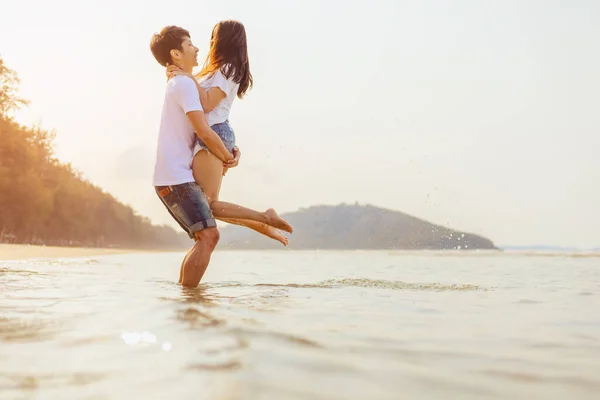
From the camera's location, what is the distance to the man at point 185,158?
4.72 meters

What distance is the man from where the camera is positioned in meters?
4.72

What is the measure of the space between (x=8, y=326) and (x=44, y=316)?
307 millimetres

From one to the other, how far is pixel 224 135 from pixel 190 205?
64 centimetres

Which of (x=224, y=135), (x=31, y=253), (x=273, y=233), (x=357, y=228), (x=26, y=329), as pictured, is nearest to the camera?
(x=26, y=329)

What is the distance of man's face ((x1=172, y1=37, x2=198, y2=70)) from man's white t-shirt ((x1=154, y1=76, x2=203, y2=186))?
24 cm

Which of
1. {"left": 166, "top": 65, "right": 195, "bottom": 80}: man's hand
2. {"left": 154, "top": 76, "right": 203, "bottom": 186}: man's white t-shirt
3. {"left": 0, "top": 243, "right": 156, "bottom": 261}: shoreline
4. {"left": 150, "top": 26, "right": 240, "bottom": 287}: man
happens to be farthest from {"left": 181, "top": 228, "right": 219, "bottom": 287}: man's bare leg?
{"left": 0, "top": 243, "right": 156, "bottom": 261}: shoreline

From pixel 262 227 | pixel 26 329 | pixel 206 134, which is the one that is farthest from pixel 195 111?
pixel 26 329

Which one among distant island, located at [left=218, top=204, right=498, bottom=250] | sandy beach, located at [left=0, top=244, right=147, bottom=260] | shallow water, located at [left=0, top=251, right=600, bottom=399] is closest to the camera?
shallow water, located at [left=0, top=251, right=600, bottom=399]

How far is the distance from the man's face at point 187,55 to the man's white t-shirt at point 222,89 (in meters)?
0.16

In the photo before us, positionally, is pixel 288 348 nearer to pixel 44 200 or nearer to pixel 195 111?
pixel 195 111

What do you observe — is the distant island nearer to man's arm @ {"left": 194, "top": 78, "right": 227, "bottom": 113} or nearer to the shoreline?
the shoreline

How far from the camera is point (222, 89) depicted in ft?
16.2

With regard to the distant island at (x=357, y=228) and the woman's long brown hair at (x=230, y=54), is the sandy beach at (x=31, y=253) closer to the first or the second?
the woman's long brown hair at (x=230, y=54)

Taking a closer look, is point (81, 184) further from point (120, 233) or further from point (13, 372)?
point (13, 372)
